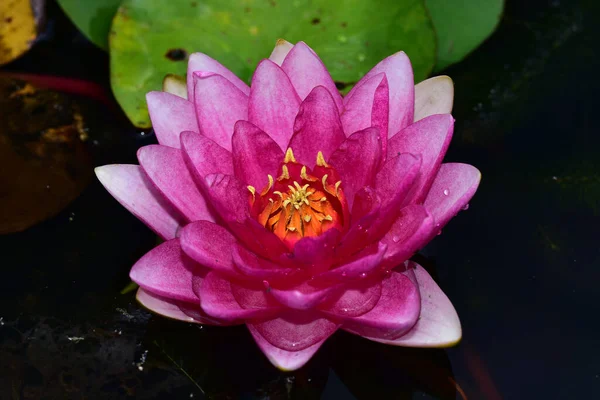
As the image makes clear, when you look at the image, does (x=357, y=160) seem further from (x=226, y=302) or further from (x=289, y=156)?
(x=226, y=302)

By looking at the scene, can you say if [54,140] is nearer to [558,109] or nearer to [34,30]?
[34,30]

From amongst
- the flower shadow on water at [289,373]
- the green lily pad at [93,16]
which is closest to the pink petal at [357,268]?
the flower shadow on water at [289,373]

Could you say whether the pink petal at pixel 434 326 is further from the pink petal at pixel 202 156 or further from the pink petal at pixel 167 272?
the pink petal at pixel 202 156

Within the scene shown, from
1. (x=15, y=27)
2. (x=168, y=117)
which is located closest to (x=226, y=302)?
(x=168, y=117)

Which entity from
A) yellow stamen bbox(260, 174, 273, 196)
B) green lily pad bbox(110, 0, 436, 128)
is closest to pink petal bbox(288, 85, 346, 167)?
yellow stamen bbox(260, 174, 273, 196)

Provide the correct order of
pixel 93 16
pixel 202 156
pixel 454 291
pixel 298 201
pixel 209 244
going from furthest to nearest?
1. pixel 93 16
2. pixel 454 291
3. pixel 298 201
4. pixel 202 156
5. pixel 209 244

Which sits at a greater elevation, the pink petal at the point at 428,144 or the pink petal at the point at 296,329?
the pink petal at the point at 428,144

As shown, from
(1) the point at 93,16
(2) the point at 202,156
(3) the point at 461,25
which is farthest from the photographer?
(1) the point at 93,16
